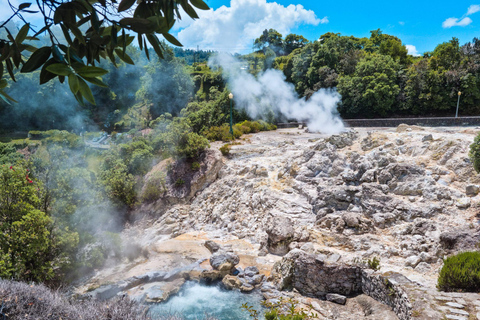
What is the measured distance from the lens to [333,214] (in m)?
8.62

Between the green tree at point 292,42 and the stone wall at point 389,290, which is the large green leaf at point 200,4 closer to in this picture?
the stone wall at point 389,290

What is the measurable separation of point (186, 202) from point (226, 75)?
Result: 23081 millimetres

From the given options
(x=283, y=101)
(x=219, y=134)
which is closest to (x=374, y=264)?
(x=219, y=134)

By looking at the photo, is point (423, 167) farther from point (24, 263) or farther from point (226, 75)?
point (226, 75)

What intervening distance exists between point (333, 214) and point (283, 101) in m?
17.7

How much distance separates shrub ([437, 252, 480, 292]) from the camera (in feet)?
14.4

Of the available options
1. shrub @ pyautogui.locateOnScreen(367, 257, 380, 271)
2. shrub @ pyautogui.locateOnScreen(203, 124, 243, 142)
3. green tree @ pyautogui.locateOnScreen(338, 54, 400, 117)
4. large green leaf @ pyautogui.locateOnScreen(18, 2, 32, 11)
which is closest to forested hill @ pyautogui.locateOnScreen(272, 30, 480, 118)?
green tree @ pyautogui.locateOnScreen(338, 54, 400, 117)

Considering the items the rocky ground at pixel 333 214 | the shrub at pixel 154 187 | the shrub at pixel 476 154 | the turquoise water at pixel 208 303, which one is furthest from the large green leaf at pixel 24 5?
the shrub at pixel 154 187

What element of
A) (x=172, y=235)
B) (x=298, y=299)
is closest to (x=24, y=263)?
(x=172, y=235)

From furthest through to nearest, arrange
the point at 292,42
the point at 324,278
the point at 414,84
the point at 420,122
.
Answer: the point at 292,42 → the point at 414,84 → the point at 420,122 → the point at 324,278

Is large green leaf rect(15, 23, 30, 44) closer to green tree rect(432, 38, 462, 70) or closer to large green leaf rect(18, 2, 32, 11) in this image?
large green leaf rect(18, 2, 32, 11)

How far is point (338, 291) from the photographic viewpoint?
20.3ft

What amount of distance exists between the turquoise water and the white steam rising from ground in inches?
583

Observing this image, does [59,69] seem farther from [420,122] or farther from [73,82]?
[420,122]
